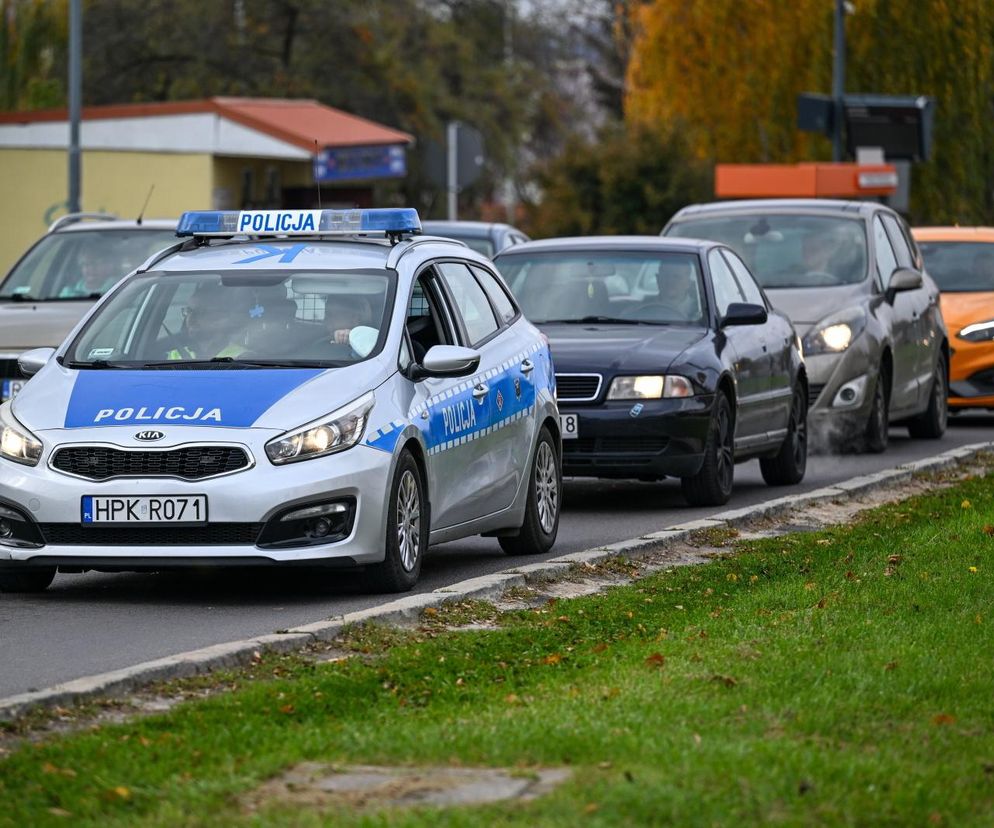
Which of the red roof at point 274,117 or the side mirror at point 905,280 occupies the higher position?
the red roof at point 274,117

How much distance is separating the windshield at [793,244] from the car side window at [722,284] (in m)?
2.77

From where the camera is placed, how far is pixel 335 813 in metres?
5.44

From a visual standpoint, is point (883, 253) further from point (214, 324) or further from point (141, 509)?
point (141, 509)

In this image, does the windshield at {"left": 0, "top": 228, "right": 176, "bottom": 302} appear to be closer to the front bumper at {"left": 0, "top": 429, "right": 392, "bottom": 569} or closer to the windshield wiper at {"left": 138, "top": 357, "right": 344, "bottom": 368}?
the windshield wiper at {"left": 138, "top": 357, "right": 344, "bottom": 368}

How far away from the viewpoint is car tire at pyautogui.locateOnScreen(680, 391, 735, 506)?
46.1 feet

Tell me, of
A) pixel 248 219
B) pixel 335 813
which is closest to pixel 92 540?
pixel 248 219

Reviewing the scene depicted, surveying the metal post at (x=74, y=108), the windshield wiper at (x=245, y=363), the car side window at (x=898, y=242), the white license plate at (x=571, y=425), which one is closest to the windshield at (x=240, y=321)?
the windshield wiper at (x=245, y=363)

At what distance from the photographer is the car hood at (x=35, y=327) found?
51.8ft

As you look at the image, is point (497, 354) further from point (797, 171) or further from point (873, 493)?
point (797, 171)

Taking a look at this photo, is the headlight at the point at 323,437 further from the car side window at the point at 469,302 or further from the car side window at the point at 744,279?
the car side window at the point at 744,279

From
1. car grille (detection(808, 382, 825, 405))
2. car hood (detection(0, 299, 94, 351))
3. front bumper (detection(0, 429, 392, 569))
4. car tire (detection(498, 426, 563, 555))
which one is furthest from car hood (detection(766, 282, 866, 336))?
front bumper (detection(0, 429, 392, 569))

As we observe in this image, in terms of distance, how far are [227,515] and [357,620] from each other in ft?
3.46

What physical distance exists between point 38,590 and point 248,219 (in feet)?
7.14

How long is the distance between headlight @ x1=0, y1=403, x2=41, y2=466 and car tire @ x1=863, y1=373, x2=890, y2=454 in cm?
938
